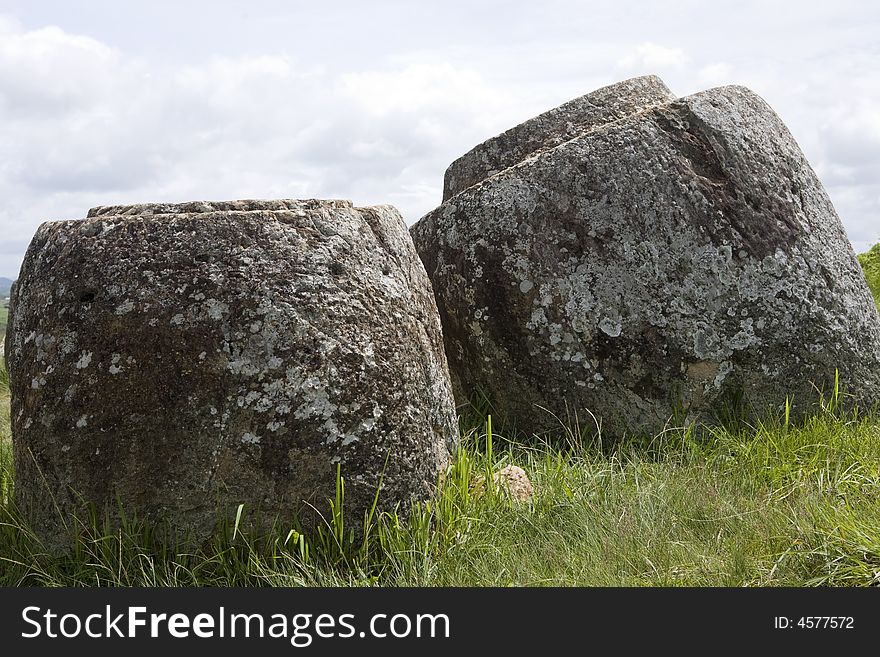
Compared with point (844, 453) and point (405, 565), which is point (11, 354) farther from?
point (844, 453)

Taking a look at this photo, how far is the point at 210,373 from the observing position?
3549mm

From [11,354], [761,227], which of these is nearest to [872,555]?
[761,227]

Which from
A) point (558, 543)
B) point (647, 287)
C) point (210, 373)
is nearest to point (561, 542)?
point (558, 543)

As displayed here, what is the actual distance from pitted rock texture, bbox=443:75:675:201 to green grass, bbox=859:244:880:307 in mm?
8675

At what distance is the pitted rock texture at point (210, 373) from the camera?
3.56 metres

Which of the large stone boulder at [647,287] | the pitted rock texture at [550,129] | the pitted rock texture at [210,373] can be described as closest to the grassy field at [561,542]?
the pitted rock texture at [210,373]

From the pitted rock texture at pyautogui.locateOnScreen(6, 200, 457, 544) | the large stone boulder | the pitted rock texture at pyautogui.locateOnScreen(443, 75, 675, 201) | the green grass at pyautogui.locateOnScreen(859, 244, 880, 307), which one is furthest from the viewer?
the green grass at pyautogui.locateOnScreen(859, 244, 880, 307)

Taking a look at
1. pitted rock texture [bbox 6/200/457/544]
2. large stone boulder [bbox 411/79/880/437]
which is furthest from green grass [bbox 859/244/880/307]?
pitted rock texture [bbox 6/200/457/544]

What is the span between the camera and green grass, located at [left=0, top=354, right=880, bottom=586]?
3.58m

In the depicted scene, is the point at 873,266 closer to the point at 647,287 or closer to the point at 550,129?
the point at 550,129

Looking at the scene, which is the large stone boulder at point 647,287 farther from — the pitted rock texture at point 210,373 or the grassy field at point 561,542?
the pitted rock texture at point 210,373

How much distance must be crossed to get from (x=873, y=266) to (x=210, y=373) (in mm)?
13680

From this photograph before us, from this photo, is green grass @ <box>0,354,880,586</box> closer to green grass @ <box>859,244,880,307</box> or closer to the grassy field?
the grassy field

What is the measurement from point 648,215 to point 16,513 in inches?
143
